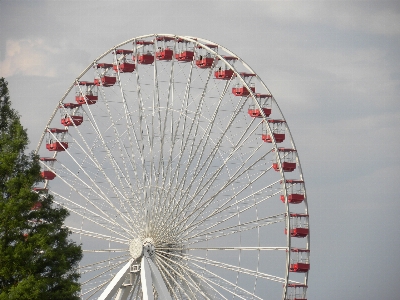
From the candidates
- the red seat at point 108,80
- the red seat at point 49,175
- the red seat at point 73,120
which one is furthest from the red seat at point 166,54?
the red seat at point 49,175

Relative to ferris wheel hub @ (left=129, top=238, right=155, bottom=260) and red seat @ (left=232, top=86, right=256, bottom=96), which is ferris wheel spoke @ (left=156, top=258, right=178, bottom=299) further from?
red seat @ (left=232, top=86, right=256, bottom=96)

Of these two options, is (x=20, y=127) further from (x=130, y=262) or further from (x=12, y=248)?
(x=130, y=262)

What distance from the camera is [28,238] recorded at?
3666cm

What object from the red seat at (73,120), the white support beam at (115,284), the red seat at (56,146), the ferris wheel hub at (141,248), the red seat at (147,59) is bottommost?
the white support beam at (115,284)

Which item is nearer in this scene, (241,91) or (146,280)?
(146,280)

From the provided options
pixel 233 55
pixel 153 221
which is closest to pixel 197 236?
pixel 153 221

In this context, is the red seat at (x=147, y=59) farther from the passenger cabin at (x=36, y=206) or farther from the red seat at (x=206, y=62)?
the passenger cabin at (x=36, y=206)

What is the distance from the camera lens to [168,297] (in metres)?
48.6

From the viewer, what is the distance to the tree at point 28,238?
36.0m

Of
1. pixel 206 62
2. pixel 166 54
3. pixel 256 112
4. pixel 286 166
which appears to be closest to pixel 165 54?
pixel 166 54

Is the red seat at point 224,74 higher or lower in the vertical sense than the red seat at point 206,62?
lower

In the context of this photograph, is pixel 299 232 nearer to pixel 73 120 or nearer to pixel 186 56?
pixel 186 56

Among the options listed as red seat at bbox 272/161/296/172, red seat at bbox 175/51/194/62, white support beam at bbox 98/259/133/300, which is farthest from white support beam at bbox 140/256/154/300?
red seat at bbox 175/51/194/62

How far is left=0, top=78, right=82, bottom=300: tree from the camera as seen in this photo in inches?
1416
